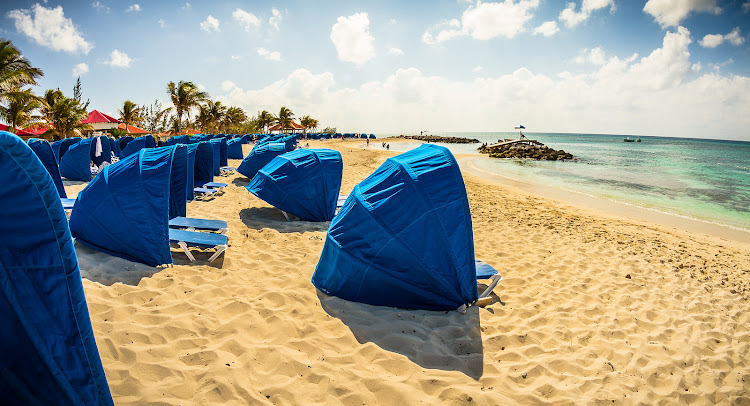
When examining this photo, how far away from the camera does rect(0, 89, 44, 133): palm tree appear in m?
19.9

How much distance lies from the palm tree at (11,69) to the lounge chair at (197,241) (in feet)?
65.1

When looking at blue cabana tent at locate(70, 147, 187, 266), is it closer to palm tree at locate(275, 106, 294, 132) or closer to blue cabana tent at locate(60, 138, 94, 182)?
blue cabana tent at locate(60, 138, 94, 182)

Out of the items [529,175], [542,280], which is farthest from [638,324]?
[529,175]

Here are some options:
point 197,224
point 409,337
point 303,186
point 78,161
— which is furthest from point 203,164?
point 409,337

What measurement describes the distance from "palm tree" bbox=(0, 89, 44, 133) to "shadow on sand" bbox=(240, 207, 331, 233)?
21.6 metres

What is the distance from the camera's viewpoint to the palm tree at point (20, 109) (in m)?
19.9

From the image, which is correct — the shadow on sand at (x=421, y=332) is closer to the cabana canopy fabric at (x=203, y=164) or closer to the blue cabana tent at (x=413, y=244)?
the blue cabana tent at (x=413, y=244)

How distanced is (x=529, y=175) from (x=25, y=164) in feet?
93.5

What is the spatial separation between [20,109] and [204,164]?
19108 millimetres

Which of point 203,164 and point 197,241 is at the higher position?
point 203,164

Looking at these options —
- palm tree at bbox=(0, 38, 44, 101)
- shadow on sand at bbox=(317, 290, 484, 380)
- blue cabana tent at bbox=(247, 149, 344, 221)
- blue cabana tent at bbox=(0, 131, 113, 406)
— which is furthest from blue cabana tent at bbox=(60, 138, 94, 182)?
blue cabana tent at bbox=(0, 131, 113, 406)

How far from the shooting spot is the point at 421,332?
4.18 metres

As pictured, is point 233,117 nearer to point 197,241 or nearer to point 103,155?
point 103,155

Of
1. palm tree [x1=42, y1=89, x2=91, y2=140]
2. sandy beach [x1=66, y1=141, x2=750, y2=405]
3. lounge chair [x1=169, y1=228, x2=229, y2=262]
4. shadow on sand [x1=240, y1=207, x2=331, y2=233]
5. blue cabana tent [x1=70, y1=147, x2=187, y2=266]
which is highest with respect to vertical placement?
palm tree [x1=42, y1=89, x2=91, y2=140]
